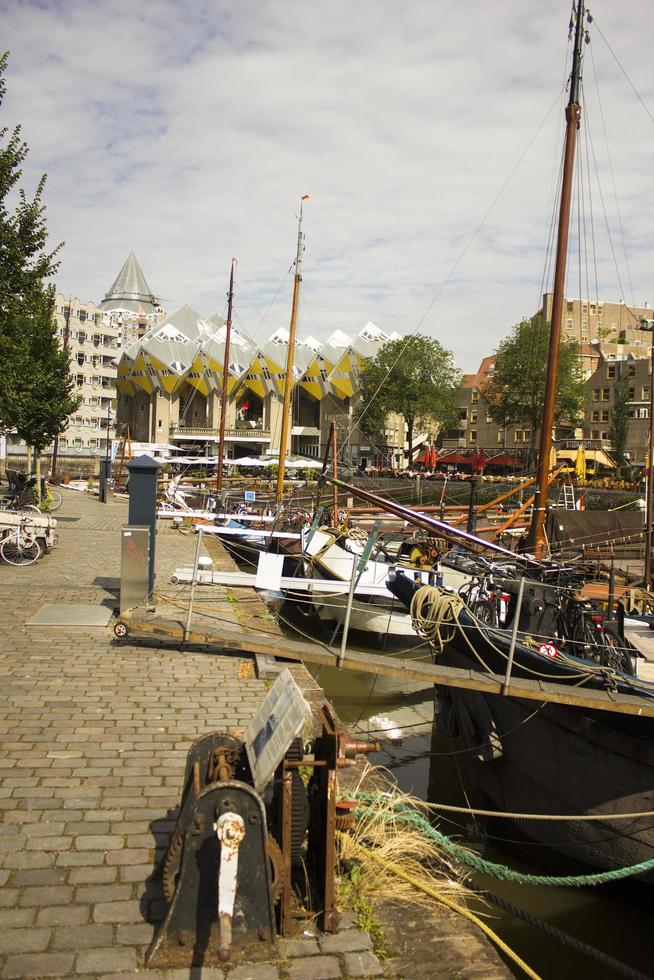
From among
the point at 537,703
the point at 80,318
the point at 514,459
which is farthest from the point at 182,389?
the point at 537,703

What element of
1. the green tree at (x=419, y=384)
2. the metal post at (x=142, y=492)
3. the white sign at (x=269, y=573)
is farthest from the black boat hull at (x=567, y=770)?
the green tree at (x=419, y=384)

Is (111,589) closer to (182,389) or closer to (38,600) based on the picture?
(38,600)

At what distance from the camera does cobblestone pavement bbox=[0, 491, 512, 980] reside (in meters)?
3.83

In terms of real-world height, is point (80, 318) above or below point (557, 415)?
above

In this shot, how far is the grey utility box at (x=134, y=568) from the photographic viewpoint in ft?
33.7

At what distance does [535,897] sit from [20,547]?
12151 millimetres

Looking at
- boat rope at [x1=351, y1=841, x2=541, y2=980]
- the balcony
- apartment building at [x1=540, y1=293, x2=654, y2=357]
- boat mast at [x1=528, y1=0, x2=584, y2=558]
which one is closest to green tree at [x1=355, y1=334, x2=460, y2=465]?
the balcony

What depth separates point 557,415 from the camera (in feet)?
233

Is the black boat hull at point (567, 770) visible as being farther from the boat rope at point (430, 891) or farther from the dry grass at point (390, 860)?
the boat rope at point (430, 891)

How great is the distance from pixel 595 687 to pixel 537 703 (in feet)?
2.30

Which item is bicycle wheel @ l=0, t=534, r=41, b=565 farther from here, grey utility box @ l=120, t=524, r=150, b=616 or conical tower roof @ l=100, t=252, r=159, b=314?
conical tower roof @ l=100, t=252, r=159, b=314

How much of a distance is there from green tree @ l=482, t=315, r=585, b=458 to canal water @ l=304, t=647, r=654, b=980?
58.0m

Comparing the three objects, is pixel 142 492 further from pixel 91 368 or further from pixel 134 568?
pixel 91 368

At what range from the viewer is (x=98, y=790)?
5.54 m
